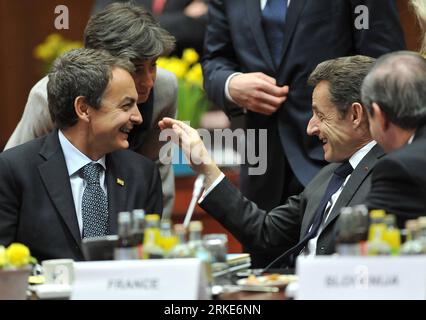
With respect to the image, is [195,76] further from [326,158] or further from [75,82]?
[326,158]

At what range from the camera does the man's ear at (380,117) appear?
2693 mm

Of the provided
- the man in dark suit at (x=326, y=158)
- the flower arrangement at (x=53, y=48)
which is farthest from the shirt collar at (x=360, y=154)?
the flower arrangement at (x=53, y=48)

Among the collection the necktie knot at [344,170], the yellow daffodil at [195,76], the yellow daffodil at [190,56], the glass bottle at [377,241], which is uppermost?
the yellow daffodil at [190,56]

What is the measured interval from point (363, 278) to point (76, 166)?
1.52 m

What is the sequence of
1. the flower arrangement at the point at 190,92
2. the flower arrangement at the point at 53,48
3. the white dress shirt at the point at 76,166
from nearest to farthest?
the white dress shirt at the point at 76,166 → the flower arrangement at the point at 190,92 → the flower arrangement at the point at 53,48

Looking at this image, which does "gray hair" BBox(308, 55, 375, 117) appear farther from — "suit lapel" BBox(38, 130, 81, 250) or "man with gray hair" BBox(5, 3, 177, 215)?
"suit lapel" BBox(38, 130, 81, 250)

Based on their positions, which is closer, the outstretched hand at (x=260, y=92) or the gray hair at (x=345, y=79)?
the gray hair at (x=345, y=79)

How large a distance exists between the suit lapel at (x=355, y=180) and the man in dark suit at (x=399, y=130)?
434 millimetres

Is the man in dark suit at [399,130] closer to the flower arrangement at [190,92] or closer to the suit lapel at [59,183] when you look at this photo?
the suit lapel at [59,183]

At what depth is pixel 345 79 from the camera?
3.38 meters

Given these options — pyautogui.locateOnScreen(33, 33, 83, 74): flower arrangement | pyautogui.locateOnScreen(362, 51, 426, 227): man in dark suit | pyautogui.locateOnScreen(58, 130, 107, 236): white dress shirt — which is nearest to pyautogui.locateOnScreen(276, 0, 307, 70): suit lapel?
pyautogui.locateOnScreen(58, 130, 107, 236): white dress shirt

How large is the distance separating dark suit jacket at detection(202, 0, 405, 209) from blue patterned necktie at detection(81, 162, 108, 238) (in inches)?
35.2

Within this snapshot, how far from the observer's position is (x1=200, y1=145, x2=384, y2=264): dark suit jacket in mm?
3252

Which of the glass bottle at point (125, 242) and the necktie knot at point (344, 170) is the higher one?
the necktie knot at point (344, 170)
